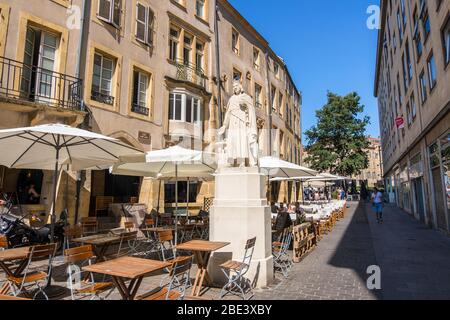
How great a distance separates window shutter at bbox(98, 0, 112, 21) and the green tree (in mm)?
29656

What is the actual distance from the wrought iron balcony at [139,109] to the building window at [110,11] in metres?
3.61

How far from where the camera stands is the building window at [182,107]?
53.9 ft

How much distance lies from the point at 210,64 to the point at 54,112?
1130 centimetres

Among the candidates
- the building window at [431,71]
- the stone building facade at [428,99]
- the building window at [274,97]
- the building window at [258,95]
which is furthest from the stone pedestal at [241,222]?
the building window at [274,97]

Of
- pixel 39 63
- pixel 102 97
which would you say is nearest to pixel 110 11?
pixel 102 97

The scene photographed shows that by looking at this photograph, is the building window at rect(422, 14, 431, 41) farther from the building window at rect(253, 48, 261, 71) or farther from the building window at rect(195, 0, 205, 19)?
the building window at rect(253, 48, 261, 71)

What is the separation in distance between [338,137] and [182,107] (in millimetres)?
27053

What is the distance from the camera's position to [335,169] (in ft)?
121

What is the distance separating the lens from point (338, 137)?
37969mm

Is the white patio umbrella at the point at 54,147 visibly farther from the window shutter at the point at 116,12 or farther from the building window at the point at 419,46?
the building window at the point at 419,46

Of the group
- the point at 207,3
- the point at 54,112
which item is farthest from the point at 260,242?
the point at 207,3

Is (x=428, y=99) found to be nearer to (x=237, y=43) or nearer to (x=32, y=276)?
(x=32, y=276)

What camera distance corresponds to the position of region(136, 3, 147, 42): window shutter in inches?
581

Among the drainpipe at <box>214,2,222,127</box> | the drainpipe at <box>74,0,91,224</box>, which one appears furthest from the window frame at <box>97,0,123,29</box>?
the drainpipe at <box>214,2,222,127</box>
